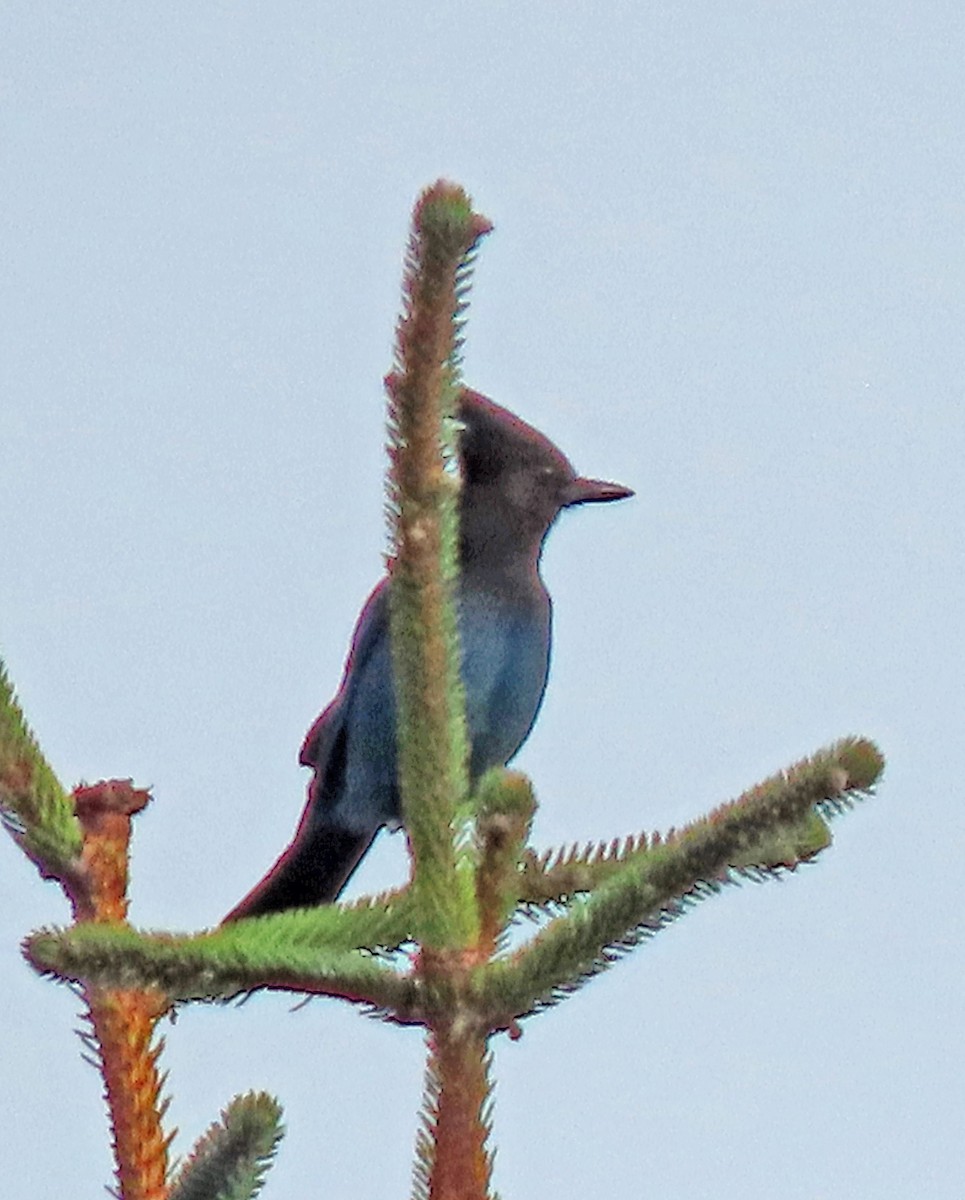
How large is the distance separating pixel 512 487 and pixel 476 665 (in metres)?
0.32

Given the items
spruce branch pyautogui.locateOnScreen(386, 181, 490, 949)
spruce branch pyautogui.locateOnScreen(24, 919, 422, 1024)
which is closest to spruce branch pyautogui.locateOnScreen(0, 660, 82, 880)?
spruce branch pyautogui.locateOnScreen(24, 919, 422, 1024)

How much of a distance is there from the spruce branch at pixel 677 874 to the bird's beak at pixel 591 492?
5.98ft

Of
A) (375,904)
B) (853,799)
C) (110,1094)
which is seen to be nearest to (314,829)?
(375,904)

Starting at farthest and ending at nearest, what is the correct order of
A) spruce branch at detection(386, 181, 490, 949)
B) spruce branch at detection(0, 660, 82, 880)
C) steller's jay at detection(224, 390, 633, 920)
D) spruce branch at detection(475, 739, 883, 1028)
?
1. steller's jay at detection(224, 390, 633, 920)
2. spruce branch at detection(0, 660, 82, 880)
3. spruce branch at detection(386, 181, 490, 949)
4. spruce branch at detection(475, 739, 883, 1028)

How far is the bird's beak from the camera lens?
3344 millimetres

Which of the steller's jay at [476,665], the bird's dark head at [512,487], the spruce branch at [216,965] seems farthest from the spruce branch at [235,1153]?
the bird's dark head at [512,487]

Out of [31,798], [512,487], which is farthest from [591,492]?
A: [31,798]

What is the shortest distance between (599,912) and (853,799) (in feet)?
0.76

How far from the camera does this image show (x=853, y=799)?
1.36 metres

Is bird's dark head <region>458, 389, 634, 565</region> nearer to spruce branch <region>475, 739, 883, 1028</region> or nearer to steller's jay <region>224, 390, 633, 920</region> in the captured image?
steller's jay <region>224, 390, 633, 920</region>

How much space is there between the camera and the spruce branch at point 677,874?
1358mm

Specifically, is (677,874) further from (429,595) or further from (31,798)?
(31,798)

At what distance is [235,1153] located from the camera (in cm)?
138

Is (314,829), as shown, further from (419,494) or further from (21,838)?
(419,494)
